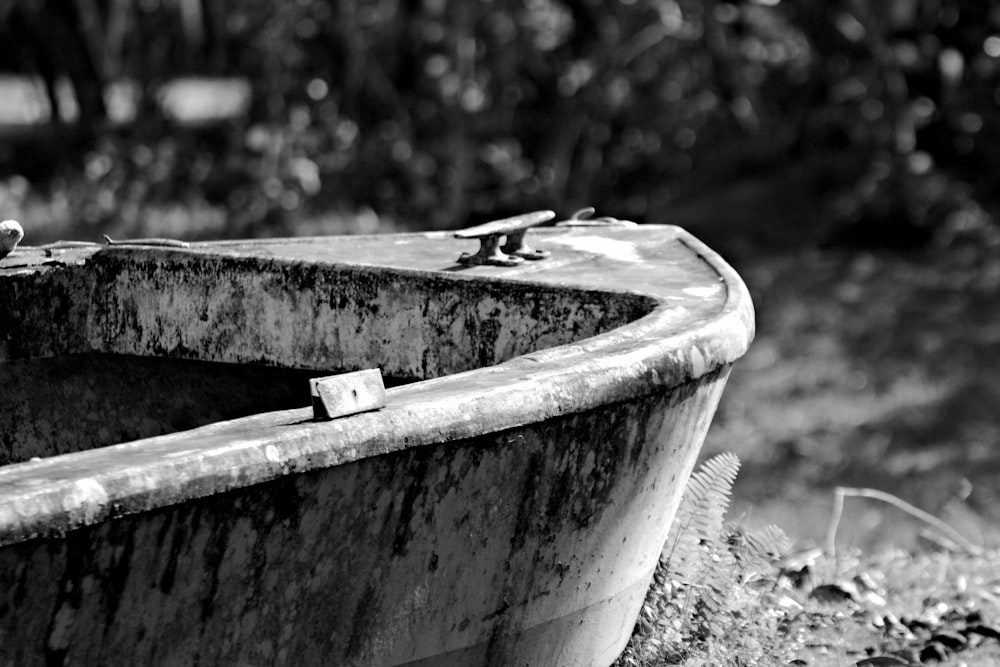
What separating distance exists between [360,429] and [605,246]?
1579 mm

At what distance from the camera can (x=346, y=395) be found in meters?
1.95

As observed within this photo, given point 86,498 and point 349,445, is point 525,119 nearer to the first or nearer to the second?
point 349,445

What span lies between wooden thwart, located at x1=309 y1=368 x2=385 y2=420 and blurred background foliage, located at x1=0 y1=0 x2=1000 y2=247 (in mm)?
7384

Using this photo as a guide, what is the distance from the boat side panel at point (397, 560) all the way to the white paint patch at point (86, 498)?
3 cm

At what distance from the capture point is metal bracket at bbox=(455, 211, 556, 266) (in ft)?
10.0

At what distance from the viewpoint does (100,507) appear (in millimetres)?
1660

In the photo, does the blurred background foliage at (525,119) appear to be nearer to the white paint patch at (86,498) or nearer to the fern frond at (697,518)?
the fern frond at (697,518)

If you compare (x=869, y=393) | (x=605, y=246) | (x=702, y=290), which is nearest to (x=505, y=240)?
(x=605, y=246)

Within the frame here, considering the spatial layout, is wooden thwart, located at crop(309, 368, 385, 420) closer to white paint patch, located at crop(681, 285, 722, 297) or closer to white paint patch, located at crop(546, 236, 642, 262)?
white paint patch, located at crop(681, 285, 722, 297)

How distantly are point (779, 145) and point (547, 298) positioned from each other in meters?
A: 7.34

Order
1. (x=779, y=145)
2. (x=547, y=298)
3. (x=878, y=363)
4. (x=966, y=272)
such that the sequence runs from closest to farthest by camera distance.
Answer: (x=547, y=298) < (x=878, y=363) < (x=966, y=272) < (x=779, y=145)

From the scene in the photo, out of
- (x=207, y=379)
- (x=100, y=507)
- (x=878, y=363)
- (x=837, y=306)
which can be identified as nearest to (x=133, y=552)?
(x=100, y=507)

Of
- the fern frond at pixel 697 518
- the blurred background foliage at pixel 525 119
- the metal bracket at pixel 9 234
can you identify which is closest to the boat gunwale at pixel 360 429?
the fern frond at pixel 697 518

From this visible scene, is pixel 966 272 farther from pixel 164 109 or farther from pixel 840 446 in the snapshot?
pixel 164 109
